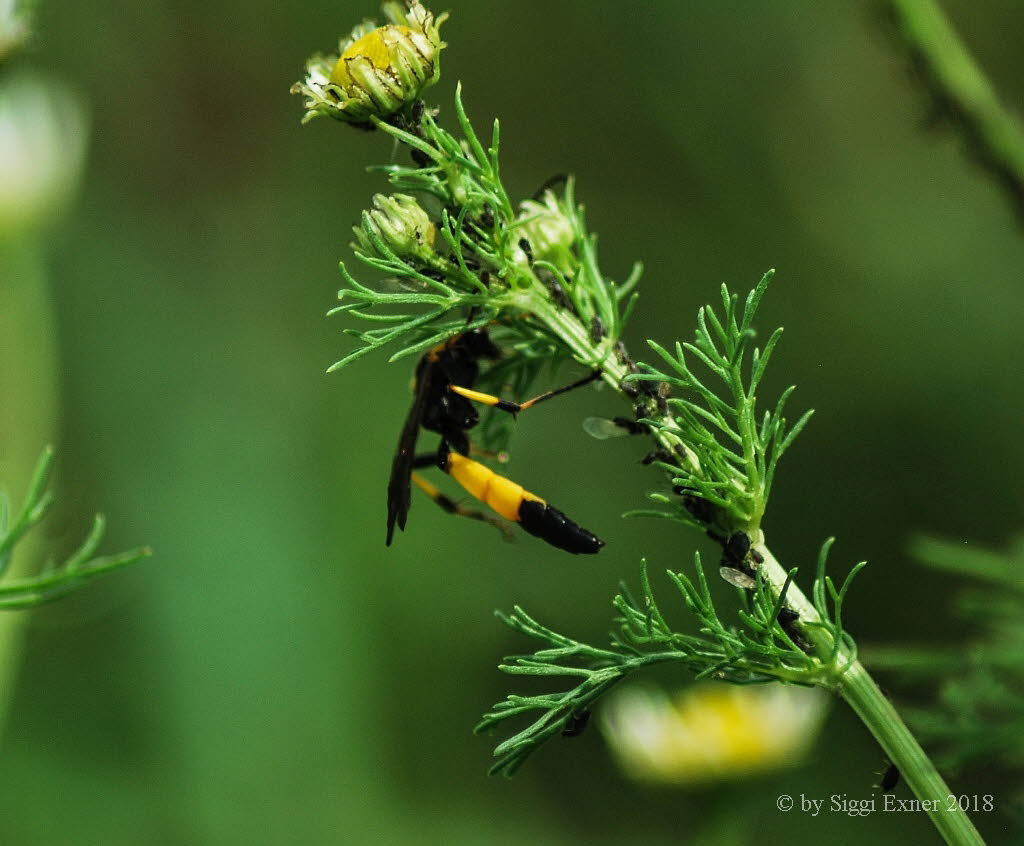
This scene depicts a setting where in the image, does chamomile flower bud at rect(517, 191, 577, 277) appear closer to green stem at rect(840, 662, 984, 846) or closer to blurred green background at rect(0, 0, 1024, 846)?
green stem at rect(840, 662, 984, 846)

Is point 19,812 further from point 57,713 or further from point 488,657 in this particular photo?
point 488,657

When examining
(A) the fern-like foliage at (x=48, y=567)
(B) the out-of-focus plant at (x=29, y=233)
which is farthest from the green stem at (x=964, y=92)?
(B) the out-of-focus plant at (x=29, y=233)

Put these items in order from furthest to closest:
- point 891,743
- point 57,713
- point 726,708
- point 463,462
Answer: point 57,713
point 726,708
point 463,462
point 891,743

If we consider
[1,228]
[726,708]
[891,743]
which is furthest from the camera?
[1,228]

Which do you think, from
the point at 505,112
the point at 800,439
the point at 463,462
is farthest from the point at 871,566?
the point at 463,462

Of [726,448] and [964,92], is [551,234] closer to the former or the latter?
[726,448]

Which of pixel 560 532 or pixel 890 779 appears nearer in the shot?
pixel 890 779

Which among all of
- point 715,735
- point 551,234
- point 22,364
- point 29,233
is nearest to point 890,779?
point 551,234
